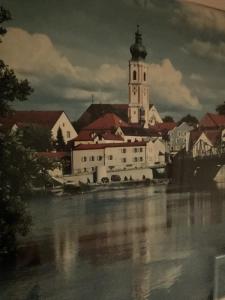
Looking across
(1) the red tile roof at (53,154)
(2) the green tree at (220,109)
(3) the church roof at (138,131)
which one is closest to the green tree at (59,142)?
(1) the red tile roof at (53,154)

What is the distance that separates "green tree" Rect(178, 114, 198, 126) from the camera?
1817 mm

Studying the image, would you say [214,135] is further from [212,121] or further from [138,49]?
[138,49]

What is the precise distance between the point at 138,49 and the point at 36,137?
56 centimetres

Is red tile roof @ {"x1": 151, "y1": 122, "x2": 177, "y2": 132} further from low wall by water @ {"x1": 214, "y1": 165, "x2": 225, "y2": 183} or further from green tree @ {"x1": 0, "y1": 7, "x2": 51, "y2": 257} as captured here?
green tree @ {"x1": 0, "y1": 7, "x2": 51, "y2": 257}

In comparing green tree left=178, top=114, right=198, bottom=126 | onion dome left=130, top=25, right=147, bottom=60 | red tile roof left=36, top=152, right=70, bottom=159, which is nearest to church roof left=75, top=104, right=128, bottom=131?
red tile roof left=36, top=152, right=70, bottom=159

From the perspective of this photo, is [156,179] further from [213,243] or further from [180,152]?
[213,243]

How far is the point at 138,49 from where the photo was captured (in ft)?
5.32

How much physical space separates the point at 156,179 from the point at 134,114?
0.31 meters

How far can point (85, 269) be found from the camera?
1.46m

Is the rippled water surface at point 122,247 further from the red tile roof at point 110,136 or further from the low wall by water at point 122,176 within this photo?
the red tile roof at point 110,136

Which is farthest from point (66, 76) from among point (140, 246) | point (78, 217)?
point (140, 246)

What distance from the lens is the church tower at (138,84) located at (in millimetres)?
1595

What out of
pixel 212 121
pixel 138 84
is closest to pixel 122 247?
pixel 138 84

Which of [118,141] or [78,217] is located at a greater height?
[118,141]
